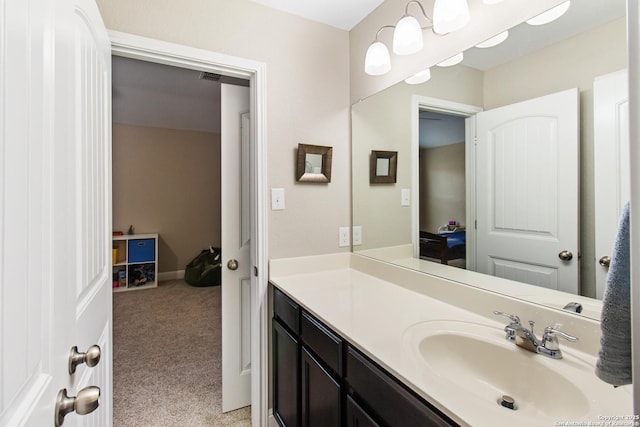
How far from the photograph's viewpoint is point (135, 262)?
4250mm

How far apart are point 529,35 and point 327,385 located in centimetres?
146

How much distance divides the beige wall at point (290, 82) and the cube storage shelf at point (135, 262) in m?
3.44

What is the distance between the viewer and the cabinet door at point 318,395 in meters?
1.07

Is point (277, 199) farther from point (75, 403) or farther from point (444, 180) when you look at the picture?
point (75, 403)

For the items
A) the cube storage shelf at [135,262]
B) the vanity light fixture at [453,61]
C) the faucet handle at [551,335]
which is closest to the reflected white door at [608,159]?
the faucet handle at [551,335]

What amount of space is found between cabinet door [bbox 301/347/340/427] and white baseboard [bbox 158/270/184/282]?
4.18 meters

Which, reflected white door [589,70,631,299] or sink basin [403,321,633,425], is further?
reflected white door [589,70,631,299]

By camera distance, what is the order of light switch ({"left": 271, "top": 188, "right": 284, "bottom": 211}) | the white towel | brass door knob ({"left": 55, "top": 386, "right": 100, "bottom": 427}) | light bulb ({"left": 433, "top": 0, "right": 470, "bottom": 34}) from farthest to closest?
light switch ({"left": 271, "top": 188, "right": 284, "bottom": 211})
light bulb ({"left": 433, "top": 0, "right": 470, "bottom": 34})
brass door knob ({"left": 55, "top": 386, "right": 100, "bottom": 427})
the white towel

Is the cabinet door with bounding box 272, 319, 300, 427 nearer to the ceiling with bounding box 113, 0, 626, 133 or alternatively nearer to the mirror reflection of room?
the mirror reflection of room

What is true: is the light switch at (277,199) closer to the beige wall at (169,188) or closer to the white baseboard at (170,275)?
the beige wall at (169,188)

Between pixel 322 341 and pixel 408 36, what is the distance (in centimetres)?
139

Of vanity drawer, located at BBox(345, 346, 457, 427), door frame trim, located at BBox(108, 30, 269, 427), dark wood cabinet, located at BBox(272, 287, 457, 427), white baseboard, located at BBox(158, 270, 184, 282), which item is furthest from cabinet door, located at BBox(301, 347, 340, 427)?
white baseboard, located at BBox(158, 270, 184, 282)

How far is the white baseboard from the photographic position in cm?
474

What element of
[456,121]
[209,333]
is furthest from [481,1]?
[209,333]
